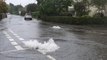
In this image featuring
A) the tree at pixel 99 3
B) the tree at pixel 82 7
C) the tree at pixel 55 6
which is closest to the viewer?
the tree at pixel 99 3

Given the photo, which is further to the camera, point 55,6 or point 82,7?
point 55,6

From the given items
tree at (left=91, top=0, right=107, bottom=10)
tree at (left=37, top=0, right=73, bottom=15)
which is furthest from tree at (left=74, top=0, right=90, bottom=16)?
tree at (left=37, top=0, right=73, bottom=15)

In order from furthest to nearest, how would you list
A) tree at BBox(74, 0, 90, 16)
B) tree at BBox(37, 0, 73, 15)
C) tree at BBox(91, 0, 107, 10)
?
tree at BBox(37, 0, 73, 15) < tree at BBox(74, 0, 90, 16) < tree at BBox(91, 0, 107, 10)

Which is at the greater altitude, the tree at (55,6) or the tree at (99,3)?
the tree at (99,3)

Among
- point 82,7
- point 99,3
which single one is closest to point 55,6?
point 82,7

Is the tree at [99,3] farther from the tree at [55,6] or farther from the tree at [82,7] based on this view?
the tree at [55,6]

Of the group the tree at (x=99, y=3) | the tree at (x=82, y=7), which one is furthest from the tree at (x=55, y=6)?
the tree at (x=99, y=3)

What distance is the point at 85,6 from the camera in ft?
165

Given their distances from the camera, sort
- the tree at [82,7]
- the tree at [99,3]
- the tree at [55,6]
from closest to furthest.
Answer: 1. the tree at [99,3]
2. the tree at [82,7]
3. the tree at [55,6]

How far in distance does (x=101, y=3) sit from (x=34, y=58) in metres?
36.6

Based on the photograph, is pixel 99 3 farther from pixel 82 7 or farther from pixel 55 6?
pixel 55 6

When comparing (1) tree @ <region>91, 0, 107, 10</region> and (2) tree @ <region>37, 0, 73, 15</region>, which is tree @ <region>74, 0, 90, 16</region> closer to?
(1) tree @ <region>91, 0, 107, 10</region>

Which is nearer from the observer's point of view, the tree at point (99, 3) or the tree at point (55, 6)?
the tree at point (99, 3)

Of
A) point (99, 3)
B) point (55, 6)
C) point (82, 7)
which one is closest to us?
point (99, 3)
